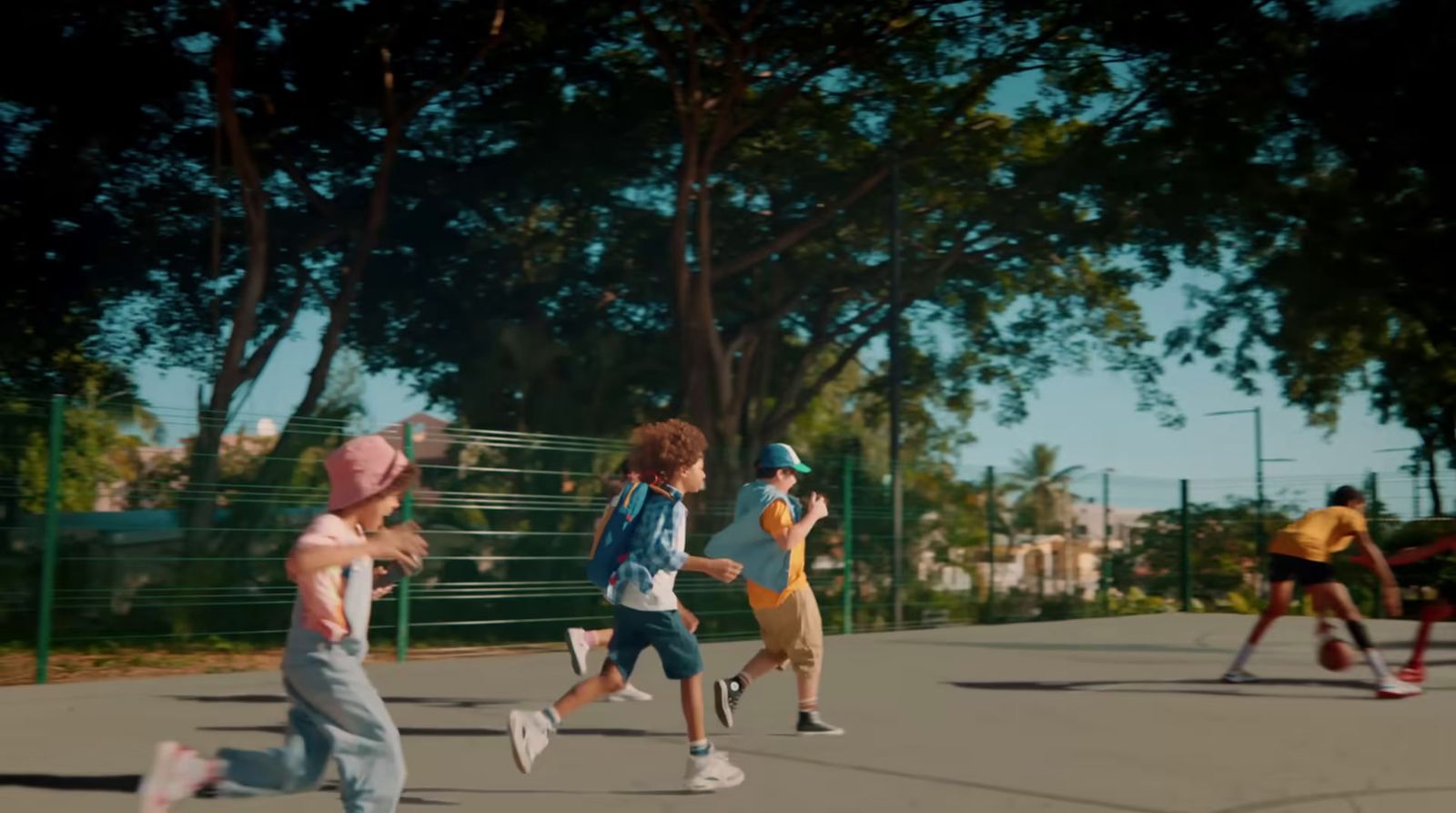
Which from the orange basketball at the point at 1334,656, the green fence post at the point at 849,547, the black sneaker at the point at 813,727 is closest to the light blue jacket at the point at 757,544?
the black sneaker at the point at 813,727

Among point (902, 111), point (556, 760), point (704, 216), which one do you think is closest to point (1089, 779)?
point (556, 760)

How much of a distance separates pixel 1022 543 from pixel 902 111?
7291 millimetres

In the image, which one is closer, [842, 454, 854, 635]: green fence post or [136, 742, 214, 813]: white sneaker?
[136, 742, 214, 813]: white sneaker

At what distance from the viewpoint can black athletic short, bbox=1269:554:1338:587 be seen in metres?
11.8

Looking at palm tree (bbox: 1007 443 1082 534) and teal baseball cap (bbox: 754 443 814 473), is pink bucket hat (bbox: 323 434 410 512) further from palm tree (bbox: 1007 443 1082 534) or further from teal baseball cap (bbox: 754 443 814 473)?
palm tree (bbox: 1007 443 1082 534)

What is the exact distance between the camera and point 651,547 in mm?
7246

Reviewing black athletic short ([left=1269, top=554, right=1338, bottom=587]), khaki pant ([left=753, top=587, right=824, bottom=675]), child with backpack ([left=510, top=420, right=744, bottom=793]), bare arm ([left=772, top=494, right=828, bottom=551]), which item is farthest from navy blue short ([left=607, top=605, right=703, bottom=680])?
black athletic short ([left=1269, top=554, right=1338, bottom=587])

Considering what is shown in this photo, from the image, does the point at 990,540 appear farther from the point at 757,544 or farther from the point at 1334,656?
the point at 757,544

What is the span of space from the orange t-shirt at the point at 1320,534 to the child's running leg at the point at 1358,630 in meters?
0.23

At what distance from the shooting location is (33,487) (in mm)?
12312

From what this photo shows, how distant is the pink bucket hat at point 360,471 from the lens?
5348mm

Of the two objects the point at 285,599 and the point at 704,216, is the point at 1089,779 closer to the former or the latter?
the point at 285,599

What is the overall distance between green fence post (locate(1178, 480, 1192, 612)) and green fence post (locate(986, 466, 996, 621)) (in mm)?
5174

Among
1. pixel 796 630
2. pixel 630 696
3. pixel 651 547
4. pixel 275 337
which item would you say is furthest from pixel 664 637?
pixel 275 337
